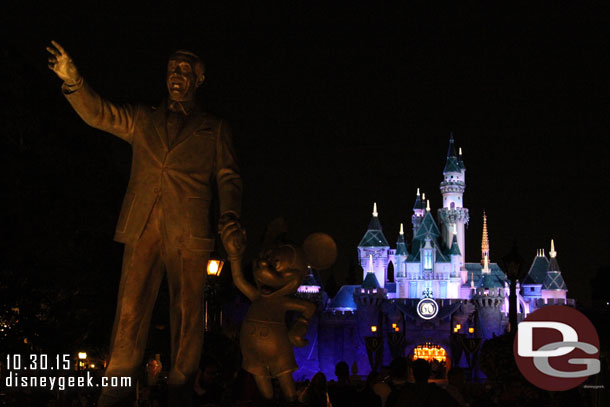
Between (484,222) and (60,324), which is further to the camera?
(484,222)

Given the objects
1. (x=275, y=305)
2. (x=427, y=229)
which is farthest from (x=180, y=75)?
(x=427, y=229)

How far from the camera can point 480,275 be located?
76.6 metres

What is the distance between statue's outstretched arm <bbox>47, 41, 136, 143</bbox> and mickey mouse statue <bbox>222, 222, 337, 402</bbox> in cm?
137

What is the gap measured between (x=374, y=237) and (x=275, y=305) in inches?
2797

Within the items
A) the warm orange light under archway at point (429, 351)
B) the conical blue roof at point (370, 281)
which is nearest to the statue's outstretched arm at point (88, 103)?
the warm orange light under archway at point (429, 351)

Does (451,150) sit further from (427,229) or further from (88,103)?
(88,103)

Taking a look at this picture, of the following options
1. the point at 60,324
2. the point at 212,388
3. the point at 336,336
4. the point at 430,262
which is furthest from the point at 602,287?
the point at 212,388

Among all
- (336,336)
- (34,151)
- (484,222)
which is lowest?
(336,336)

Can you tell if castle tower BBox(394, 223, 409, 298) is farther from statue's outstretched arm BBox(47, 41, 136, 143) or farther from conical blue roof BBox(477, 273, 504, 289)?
statue's outstretched arm BBox(47, 41, 136, 143)

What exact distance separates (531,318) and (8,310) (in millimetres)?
13236

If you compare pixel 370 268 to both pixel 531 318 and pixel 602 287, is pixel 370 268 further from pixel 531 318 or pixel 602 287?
pixel 531 318

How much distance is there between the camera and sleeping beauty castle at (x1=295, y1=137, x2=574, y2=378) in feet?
225

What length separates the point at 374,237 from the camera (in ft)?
256

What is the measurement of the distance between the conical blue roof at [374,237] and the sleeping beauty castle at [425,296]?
0.09 m
